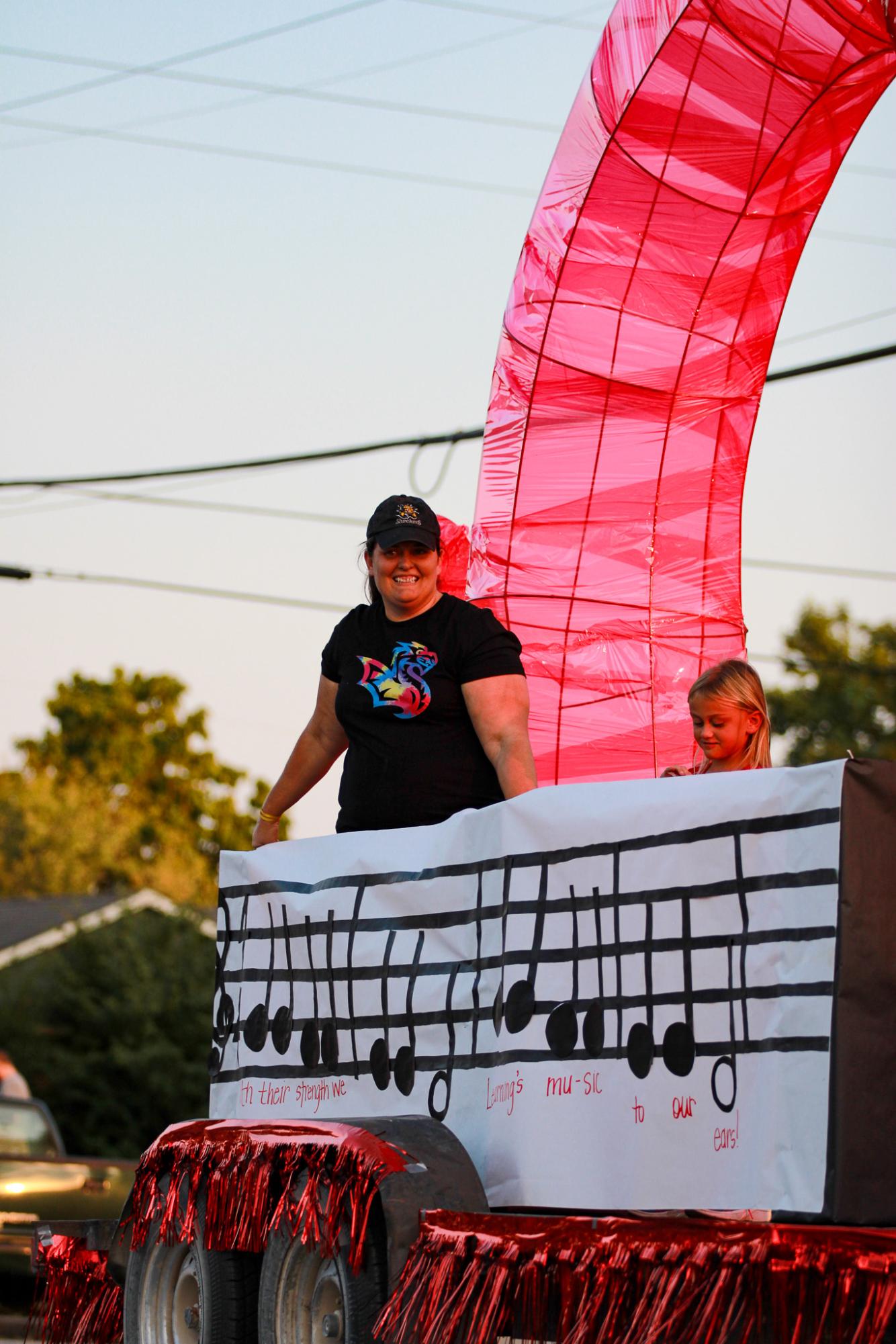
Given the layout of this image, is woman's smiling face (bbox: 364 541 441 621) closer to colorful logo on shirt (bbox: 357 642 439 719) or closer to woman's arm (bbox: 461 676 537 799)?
colorful logo on shirt (bbox: 357 642 439 719)

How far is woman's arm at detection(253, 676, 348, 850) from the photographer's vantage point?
611 centimetres

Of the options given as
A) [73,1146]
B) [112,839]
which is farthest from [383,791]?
[112,839]

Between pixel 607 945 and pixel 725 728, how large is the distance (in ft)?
4.06

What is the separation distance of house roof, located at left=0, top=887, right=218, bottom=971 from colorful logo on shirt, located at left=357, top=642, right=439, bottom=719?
2501 cm

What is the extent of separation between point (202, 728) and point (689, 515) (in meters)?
61.9

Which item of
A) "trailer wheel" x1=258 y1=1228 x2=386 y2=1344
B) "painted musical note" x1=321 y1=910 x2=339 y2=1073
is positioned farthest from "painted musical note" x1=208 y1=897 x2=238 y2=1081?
"trailer wheel" x1=258 y1=1228 x2=386 y2=1344

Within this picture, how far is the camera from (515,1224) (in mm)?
3967

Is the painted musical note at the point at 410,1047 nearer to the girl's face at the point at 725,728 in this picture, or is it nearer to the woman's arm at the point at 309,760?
the girl's face at the point at 725,728

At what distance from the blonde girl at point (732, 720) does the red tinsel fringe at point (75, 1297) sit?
255 cm

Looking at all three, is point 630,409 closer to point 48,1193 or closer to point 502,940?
point 502,940

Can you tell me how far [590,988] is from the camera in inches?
163

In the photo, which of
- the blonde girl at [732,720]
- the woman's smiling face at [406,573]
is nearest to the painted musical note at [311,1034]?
the woman's smiling face at [406,573]

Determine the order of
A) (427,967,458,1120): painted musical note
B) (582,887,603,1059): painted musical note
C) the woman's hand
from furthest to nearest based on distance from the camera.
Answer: the woman's hand → (427,967,458,1120): painted musical note → (582,887,603,1059): painted musical note

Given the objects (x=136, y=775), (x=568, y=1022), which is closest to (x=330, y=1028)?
(x=568, y=1022)
